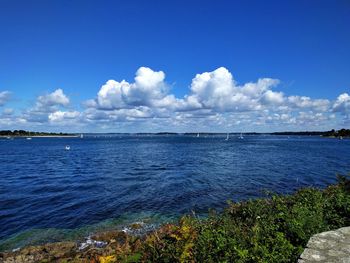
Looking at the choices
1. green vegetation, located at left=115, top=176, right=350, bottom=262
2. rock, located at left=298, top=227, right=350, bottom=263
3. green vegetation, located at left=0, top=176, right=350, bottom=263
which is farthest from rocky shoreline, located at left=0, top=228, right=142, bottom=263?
rock, located at left=298, top=227, right=350, bottom=263

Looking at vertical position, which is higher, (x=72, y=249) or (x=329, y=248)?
(x=329, y=248)

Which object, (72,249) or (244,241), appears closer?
(244,241)

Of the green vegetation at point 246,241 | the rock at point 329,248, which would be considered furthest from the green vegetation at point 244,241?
the rock at point 329,248

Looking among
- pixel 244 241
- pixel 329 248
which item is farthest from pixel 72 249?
pixel 329 248

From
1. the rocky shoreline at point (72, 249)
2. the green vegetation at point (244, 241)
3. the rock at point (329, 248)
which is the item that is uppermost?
the rock at point (329, 248)

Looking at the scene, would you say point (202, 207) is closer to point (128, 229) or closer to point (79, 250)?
point (128, 229)

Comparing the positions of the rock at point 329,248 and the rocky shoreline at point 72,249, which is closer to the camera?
the rock at point 329,248

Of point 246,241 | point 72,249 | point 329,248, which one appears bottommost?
point 72,249

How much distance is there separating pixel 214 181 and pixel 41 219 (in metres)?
20.0

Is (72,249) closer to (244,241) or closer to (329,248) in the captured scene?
(244,241)

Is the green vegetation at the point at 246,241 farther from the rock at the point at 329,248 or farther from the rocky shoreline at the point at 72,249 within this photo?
the rocky shoreline at the point at 72,249

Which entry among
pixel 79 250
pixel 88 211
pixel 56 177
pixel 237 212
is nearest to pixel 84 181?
pixel 56 177

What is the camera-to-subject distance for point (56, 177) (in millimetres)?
40188

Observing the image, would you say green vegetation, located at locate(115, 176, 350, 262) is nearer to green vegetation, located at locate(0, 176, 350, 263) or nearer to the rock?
green vegetation, located at locate(0, 176, 350, 263)
